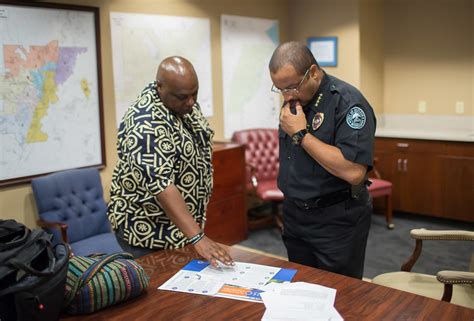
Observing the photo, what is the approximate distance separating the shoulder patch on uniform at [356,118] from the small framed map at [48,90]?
2325 mm

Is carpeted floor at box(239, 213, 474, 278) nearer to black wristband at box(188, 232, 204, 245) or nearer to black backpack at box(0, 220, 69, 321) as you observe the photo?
black wristband at box(188, 232, 204, 245)

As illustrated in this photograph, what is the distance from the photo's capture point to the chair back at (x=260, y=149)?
16.4ft

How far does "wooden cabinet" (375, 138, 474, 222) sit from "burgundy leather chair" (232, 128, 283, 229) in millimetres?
1118

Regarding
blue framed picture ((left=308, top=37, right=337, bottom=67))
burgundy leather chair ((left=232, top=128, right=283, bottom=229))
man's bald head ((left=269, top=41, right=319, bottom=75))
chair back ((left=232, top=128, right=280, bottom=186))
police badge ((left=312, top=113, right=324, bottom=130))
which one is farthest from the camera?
blue framed picture ((left=308, top=37, right=337, bottom=67))

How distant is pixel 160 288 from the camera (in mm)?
1665

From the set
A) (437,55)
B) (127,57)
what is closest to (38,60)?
(127,57)

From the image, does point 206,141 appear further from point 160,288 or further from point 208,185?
point 160,288

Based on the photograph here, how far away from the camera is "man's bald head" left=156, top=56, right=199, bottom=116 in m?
1.83

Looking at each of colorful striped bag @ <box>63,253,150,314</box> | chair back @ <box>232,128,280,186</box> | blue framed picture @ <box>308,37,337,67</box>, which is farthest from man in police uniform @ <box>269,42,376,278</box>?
blue framed picture @ <box>308,37,337,67</box>

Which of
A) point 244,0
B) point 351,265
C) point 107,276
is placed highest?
point 244,0

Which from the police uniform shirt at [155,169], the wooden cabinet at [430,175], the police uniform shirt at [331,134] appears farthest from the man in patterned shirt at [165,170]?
the wooden cabinet at [430,175]

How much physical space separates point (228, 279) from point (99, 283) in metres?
0.44

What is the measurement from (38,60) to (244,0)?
2373 millimetres

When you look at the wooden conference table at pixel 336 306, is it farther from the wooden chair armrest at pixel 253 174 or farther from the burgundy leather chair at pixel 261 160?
the burgundy leather chair at pixel 261 160
